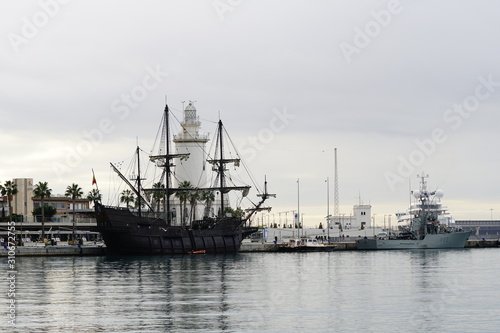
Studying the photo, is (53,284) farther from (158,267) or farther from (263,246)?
(263,246)

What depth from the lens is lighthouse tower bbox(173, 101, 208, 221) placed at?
145m

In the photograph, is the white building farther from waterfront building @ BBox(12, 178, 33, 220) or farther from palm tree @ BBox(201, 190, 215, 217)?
waterfront building @ BBox(12, 178, 33, 220)

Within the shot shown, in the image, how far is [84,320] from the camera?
40.4 meters

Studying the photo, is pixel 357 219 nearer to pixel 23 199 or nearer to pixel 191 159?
pixel 191 159

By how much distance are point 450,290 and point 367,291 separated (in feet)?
18.5

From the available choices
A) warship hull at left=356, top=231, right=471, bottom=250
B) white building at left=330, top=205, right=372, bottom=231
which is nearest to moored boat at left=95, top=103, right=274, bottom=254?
warship hull at left=356, top=231, right=471, bottom=250

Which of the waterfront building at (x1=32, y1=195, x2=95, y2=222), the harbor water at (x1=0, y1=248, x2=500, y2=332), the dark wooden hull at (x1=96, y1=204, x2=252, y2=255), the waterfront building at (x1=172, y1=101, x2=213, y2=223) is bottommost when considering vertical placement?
the harbor water at (x1=0, y1=248, x2=500, y2=332)

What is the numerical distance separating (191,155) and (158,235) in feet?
122

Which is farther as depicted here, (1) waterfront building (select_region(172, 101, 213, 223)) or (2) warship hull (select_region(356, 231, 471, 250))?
(1) waterfront building (select_region(172, 101, 213, 223))

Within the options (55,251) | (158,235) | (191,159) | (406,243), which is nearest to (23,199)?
(191,159)

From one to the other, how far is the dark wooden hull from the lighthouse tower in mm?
23046

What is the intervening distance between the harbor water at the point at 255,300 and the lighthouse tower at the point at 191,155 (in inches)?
2728

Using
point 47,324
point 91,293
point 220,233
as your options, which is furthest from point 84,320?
point 220,233

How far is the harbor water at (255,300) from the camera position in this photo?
39062mm
